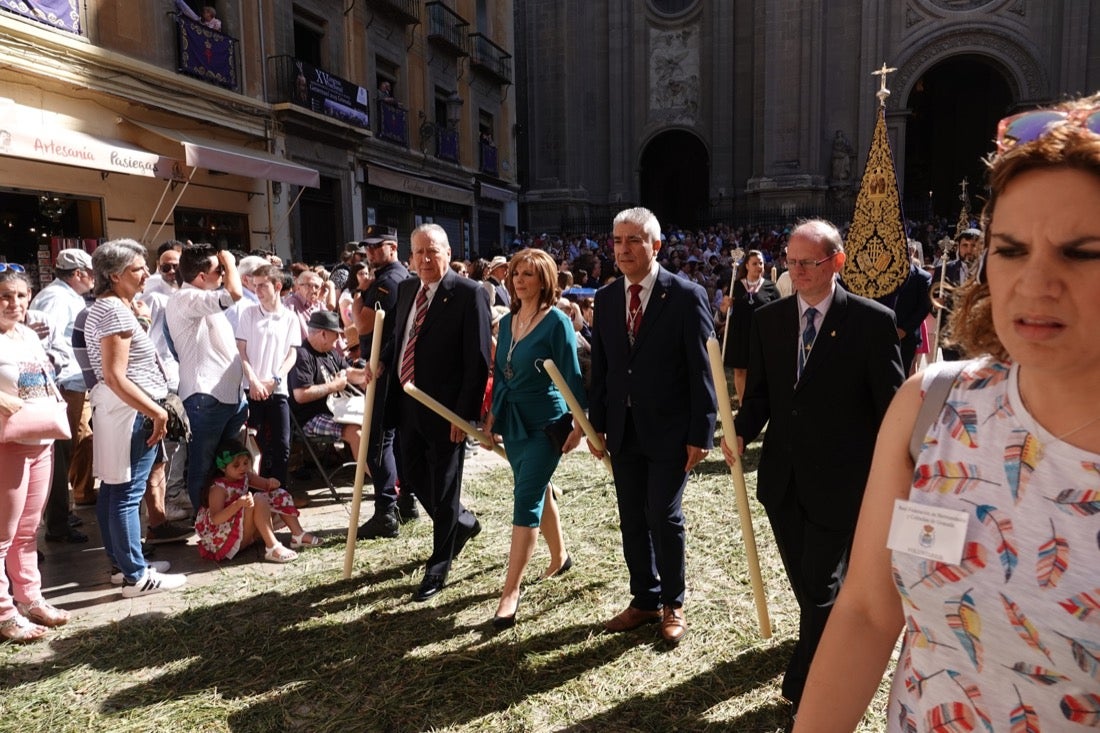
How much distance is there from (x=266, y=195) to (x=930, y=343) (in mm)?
12606

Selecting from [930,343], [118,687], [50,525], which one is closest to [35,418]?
[118,687]

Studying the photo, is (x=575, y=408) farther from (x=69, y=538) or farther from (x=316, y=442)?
(x=69, y=538)

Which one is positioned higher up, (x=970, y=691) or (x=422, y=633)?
(x=970, y=691)

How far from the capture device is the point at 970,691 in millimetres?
1193

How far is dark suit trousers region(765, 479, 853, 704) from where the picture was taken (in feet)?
9.45

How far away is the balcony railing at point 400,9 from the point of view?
17953 mm

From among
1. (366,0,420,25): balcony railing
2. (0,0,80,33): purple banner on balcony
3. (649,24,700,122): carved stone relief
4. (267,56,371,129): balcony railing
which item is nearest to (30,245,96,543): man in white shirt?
(0,0,80,33): purple banner on balcony

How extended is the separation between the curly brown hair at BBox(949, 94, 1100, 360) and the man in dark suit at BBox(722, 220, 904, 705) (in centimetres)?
147

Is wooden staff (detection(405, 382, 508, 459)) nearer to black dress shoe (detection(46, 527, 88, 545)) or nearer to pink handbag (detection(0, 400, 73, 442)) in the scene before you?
pink handbag (detection(0, 400, 73, 442))

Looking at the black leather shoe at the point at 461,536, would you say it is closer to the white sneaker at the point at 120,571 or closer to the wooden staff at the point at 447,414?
the wooden staff at the point at 447,414

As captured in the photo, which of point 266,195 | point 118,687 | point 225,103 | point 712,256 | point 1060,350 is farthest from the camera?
point 712,256

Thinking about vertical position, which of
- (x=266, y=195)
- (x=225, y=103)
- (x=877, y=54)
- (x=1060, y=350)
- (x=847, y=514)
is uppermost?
(x=877, y=54)

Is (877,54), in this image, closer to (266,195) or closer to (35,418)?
(266,195)

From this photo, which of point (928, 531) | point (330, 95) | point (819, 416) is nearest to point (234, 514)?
point (819, 416)
